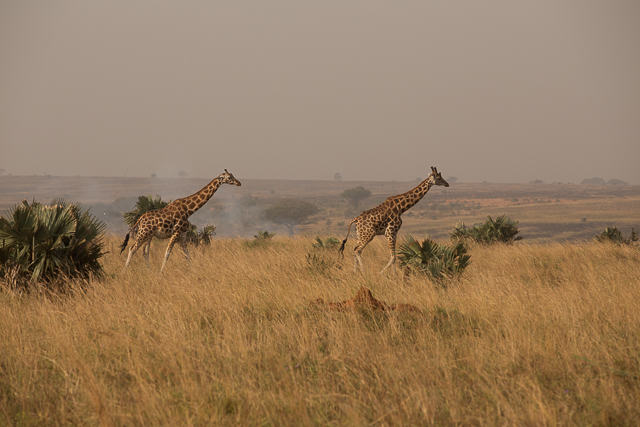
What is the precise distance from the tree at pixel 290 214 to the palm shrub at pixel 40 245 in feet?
206

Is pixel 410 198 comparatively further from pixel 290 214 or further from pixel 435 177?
pixel 290 214

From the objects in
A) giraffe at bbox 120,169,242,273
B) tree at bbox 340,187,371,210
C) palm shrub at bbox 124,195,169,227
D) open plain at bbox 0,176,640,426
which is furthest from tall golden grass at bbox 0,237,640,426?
tree at bbox 340,187,371,210

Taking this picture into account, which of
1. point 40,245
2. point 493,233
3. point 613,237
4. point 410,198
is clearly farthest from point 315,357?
point 613,237

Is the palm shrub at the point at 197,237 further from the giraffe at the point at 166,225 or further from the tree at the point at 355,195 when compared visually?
the tree at the point at 355,195

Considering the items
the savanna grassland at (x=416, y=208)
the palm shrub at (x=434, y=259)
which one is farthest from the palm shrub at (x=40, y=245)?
the savanna grassland at (x=416, y=208)

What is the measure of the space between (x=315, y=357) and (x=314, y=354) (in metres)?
0.08

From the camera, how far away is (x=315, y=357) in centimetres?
471

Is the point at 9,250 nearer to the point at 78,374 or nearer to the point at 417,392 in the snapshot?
the point at 78,374

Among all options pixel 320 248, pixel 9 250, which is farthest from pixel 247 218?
pixel 9 250

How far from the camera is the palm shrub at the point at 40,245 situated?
25.0ft

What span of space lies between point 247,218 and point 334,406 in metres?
79.5

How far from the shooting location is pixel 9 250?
304 inches

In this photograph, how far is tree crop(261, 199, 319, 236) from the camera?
7188 cm

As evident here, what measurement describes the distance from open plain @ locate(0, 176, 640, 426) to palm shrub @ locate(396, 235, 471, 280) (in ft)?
1.57
